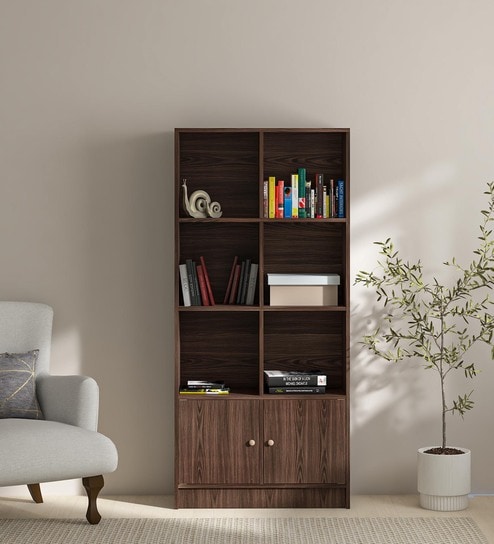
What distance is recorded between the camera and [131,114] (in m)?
4.30

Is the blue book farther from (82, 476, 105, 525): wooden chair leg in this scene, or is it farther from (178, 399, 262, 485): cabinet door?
(82, 476, 105, 525): wooden chair leg

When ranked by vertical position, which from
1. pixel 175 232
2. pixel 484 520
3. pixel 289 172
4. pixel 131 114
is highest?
pixel 131 114

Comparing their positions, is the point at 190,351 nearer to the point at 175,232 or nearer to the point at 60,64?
the point at 175,232

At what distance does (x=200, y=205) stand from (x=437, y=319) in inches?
52.4

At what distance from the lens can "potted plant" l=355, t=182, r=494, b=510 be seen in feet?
13.4

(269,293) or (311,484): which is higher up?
(269,293)

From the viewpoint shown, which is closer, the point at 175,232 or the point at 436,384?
the point at 175,232

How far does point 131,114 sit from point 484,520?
100 inches

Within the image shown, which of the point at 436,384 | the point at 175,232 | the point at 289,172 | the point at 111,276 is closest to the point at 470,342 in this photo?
the point at 436,384

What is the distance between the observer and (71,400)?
3.85 m

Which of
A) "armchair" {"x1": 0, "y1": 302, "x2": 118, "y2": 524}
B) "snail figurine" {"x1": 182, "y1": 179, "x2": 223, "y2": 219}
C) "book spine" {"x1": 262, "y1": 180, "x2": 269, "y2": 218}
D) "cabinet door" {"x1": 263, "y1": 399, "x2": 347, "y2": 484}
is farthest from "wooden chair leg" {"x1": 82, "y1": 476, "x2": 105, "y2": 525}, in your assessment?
"book spine" {"x1": 262, "y1": 180, "x2": 269, "y2": 218}

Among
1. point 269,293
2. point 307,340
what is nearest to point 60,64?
point 269,293

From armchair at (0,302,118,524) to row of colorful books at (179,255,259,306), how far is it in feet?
2.04

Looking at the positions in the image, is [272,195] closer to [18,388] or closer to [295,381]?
[295,381]
